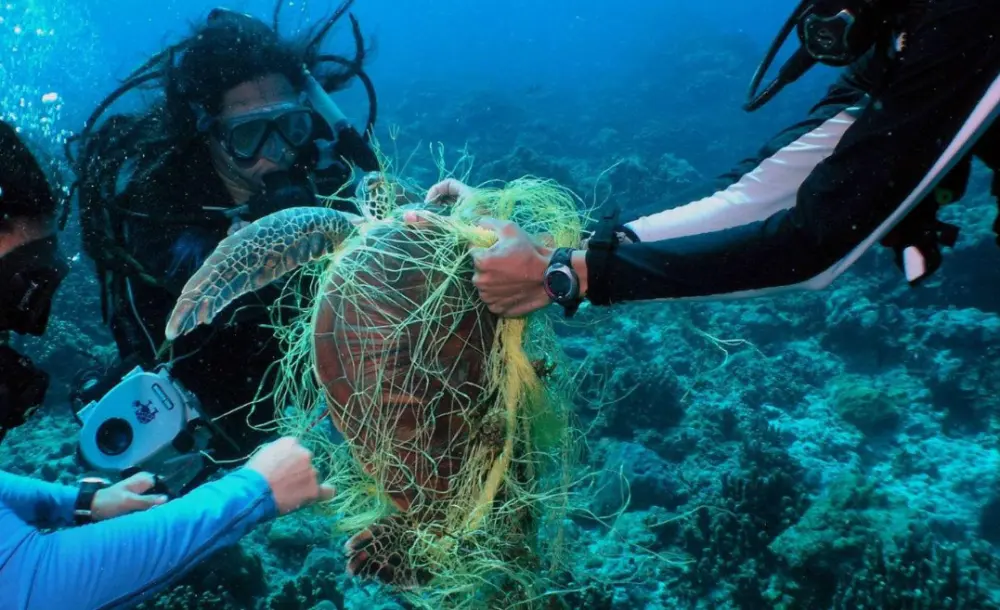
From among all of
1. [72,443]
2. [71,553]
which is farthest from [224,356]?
[72,443]

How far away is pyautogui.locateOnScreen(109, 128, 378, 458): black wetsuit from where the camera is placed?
3.28 metres

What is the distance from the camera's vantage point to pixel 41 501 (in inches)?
111

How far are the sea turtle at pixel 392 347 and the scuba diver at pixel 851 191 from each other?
0.20 m

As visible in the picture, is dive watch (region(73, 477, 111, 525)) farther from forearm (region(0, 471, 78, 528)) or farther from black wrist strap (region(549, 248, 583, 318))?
black wrist strap (region(549, 248, 583, 318))

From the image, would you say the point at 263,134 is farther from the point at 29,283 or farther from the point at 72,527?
the point at 72,527

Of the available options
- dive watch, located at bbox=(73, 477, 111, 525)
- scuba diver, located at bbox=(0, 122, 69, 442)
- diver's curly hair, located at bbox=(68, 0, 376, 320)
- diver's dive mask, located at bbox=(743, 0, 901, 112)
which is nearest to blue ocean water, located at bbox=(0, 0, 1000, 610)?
scuba diver, located at bbox=(0, 122, 69, 442)

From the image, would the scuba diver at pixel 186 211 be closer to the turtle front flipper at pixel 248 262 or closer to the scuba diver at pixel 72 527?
the turtle front flipper at pixel 248 262

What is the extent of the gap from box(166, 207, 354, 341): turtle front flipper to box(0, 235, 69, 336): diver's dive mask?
0.37 m

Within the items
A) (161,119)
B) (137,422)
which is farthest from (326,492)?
(161,119)

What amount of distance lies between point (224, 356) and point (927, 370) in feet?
27.6

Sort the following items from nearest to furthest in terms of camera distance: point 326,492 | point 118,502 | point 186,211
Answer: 1. point 326,492
2. point 118,502
3. point 186,211

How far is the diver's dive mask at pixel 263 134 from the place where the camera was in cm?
360

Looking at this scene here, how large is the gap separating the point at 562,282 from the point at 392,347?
636mm

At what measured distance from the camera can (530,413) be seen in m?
2.21
